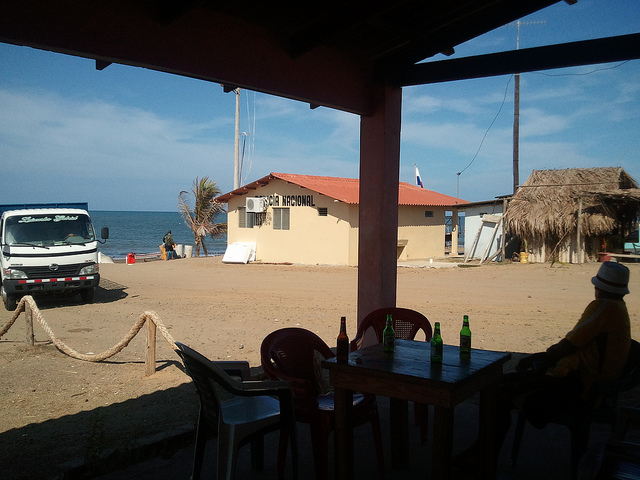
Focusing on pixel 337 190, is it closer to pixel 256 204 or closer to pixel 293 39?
pixel 256 204

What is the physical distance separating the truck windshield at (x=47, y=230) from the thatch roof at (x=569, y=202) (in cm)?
1709

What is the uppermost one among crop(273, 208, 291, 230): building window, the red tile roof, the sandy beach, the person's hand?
the red tile roof

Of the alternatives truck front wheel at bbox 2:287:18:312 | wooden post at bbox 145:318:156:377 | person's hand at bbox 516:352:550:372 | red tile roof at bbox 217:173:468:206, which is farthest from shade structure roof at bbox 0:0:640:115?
red tile roof at bbox 217:173:468:206

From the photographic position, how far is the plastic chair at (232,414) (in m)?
3.13

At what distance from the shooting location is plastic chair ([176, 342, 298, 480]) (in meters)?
3.13

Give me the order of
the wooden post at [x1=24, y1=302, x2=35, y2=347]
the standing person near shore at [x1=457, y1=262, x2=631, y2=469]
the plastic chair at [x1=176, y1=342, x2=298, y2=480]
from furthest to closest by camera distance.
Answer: the wooden post at [x1=24, y1=302, x2=35, y2=347]
the standing person near shore at [x1=457, y1=262, x2=631, y2=469]
the plastic chair at [x1=176, y1=342, x2=298, y2=480]

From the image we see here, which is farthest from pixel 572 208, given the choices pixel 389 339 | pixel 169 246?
pixel 389 339

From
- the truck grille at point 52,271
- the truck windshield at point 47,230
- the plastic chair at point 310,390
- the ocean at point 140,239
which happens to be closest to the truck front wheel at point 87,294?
the truck grille at point 52,271

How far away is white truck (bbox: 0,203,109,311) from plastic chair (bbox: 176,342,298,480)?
993cm

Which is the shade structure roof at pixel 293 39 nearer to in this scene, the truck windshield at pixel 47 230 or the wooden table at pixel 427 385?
the wooden table at pixel 427 385

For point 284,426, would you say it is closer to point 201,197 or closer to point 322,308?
point 322,308

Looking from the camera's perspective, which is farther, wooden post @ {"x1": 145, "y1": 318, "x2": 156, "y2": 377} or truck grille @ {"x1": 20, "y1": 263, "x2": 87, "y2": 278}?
truck grille @ {"x1": 20, "y1": 263, "x2": 87, "y2": 278}

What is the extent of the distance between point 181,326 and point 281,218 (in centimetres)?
1487

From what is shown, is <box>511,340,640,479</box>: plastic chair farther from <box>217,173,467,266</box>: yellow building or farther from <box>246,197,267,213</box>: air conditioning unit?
<box>246,197,267,213</box>: air conditioning unit
